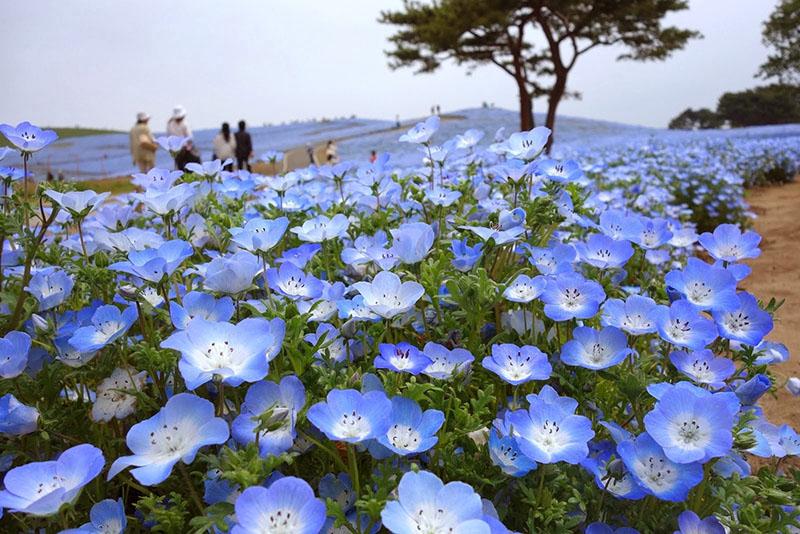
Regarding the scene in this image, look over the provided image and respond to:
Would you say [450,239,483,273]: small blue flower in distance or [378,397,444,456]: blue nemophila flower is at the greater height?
[450,239,483,273]: small blue flower in distance

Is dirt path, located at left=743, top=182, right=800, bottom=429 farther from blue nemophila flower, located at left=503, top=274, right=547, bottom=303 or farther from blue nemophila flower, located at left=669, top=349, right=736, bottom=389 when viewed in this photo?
blue nemophila flower, located at left=503, top=274, right=547, bottom=303

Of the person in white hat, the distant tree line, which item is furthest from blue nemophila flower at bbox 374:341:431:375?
the distant tree line

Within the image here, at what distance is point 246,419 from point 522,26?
61.0 ft

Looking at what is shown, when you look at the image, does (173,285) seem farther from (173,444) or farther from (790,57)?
(790,57)

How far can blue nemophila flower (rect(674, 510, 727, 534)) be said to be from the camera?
944 millimetres

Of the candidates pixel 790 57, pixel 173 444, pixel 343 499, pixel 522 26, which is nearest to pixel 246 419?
pixel 173 444

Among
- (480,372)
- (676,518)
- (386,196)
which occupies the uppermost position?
(386,196)

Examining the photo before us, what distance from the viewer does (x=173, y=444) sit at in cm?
87

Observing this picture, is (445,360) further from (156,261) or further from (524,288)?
(156,261)

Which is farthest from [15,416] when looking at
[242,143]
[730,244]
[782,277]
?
[242,143]

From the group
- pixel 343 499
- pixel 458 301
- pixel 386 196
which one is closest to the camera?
pixel 343 499

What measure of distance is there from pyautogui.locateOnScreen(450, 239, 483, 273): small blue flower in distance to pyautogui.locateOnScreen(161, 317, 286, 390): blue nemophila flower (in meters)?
0.52

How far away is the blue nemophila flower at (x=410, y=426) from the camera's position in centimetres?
90

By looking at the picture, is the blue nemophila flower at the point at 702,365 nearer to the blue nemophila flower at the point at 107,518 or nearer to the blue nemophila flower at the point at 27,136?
the blue nemophila flower at the point at 107,518
